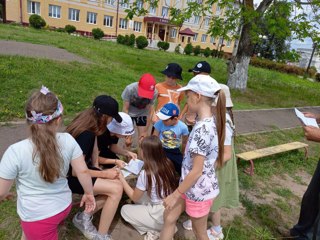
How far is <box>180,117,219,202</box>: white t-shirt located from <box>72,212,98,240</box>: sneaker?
1.07 meters

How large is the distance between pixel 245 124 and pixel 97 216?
218 inches

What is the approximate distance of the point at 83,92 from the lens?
712cm

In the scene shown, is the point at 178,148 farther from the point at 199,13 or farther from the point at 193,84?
the point at 199,13

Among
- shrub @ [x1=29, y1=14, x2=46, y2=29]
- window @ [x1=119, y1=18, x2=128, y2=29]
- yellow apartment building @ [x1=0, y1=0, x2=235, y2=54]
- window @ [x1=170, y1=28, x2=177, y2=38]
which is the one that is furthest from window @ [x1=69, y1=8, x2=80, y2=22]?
window @ [x1=170, y1=28, x2=177, y2=38]

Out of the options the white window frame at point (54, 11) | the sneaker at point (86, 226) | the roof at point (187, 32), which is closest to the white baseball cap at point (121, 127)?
the sneaker at point (86, 226)

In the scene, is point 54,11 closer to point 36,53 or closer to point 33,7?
point 33,7

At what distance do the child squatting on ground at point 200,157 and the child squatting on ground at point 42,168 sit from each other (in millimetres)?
783

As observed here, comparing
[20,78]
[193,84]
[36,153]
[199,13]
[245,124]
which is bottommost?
[245,124]

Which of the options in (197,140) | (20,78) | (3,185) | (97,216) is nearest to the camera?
(3,185)

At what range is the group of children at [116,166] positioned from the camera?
1901 millimetres

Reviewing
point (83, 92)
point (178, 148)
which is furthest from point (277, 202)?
point (83, 92)

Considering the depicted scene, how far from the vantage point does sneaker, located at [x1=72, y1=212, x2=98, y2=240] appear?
2.82m

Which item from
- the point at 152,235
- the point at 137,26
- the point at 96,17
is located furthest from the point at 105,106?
the point at 137,26

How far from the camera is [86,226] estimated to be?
9.27ft
